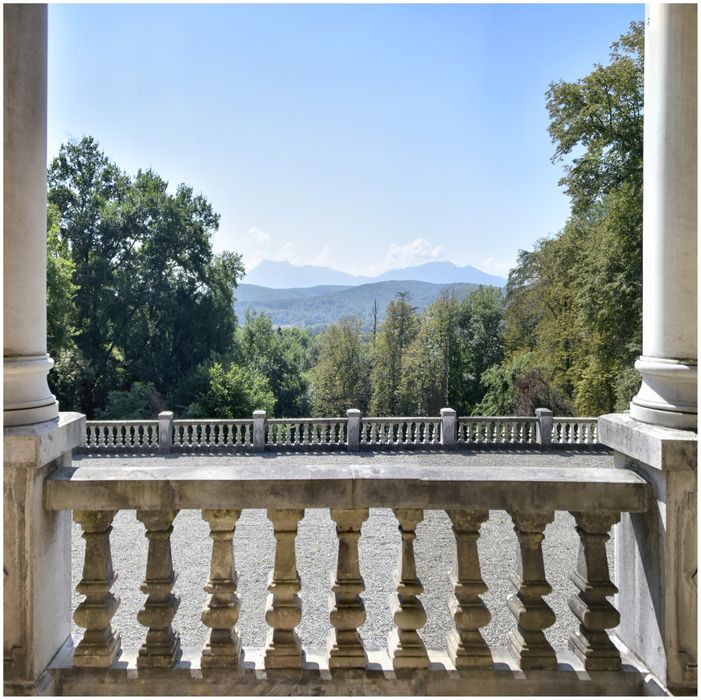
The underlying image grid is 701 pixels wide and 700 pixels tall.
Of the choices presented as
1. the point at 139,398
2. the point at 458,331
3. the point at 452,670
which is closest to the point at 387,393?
the point at 458,331

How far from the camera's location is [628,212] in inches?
661

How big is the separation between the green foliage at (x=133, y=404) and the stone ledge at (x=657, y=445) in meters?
28.7

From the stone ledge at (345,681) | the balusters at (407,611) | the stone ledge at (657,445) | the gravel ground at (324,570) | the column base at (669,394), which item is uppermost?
the column base at (669,394)

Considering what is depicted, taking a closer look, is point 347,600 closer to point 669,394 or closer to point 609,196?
point 669,394

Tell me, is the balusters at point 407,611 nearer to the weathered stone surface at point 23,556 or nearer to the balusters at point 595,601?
the balusters at point 595,601

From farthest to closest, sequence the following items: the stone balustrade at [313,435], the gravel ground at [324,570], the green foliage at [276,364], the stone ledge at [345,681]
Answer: the green foliage at [276,364] → the stone balustrade at [313,435] → the gravel ground at [324,570] → the stone ledge at [345,681]

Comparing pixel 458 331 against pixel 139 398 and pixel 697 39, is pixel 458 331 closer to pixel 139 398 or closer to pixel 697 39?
pixel 139 398

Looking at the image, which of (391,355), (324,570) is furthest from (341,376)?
(324,570)

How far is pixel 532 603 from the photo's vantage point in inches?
87.7

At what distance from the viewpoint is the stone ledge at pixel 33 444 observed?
2.04 meters

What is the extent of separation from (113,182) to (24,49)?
35.6 meters

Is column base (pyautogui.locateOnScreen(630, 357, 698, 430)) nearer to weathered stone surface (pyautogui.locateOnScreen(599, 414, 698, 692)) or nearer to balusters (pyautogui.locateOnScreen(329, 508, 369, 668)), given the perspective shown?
weathered stone surface (pyautogui.locateOnScreen(599, 414, 698, 692))

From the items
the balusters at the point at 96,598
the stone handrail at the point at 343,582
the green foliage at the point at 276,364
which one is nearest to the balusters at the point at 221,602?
the stone handrail at the point at 343,582

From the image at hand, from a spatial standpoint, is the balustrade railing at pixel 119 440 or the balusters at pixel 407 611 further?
the balustrade railing at pixel 119 440
